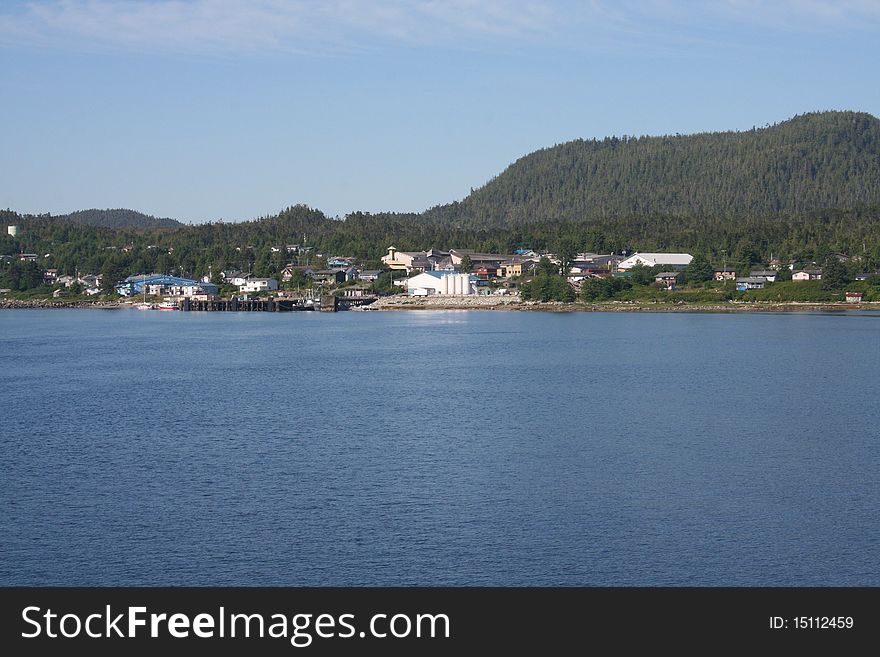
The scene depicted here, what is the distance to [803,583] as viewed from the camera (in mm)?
9945

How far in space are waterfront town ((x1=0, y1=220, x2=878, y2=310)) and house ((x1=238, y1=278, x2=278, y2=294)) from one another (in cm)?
9

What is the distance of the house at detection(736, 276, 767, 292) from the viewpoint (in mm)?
60722

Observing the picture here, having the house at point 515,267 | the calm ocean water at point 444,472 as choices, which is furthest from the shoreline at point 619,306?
the calm ocean water at point 444,472

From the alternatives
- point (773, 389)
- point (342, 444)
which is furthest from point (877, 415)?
point (342, 444)

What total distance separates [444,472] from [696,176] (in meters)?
113

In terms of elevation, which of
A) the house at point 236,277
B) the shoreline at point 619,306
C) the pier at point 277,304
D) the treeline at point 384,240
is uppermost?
the treeline at point 384,240

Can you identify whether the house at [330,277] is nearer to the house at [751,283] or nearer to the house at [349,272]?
the house at [349,272]

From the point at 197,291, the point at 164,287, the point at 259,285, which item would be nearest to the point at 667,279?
the point at 259,285

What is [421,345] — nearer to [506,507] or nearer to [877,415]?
[877,415]

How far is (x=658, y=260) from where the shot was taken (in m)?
68.4

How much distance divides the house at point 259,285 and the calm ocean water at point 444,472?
1895 inches

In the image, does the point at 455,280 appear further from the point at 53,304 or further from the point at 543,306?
the point at 53,304

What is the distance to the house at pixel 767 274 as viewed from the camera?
2419 inches
